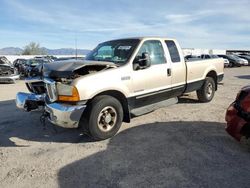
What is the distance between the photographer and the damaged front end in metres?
4.73

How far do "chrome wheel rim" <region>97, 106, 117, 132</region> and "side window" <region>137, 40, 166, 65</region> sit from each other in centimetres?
157

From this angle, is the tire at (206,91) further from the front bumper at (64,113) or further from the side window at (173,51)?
the front bumper at (64,113)

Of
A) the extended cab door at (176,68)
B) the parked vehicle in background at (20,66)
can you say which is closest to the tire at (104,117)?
the extended cab door at (176,68)

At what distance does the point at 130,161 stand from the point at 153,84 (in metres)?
2.32

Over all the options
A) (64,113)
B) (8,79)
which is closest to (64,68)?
(64,113)

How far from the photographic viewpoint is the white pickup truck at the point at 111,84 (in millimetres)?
4816

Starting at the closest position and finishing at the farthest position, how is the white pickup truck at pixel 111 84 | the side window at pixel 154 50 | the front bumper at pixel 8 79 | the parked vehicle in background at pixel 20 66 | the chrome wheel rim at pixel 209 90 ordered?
1. the white pickup truck at pixel 111 84
2. the side window at pixel 154 50
3. the chrome wheel rim at pixel 209 90
4. the front bumper at pixel 8 79
5. the parked vehicle in background at pixel 20 66

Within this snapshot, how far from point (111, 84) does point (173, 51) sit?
2.42m

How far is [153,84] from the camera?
611 centimetres

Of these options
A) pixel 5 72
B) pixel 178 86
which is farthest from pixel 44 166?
pixel 5 72

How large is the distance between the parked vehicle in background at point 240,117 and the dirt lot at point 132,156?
0.30 metres

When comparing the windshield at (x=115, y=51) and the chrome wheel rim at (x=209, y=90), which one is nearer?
the windshield at (x=115, y=51)

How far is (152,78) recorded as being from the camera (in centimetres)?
604

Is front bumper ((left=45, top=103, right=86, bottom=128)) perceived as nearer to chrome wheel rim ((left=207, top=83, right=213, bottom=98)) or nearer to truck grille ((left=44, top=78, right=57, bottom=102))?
truck grille ((left=44, top=78, right=57, bottom=102))
